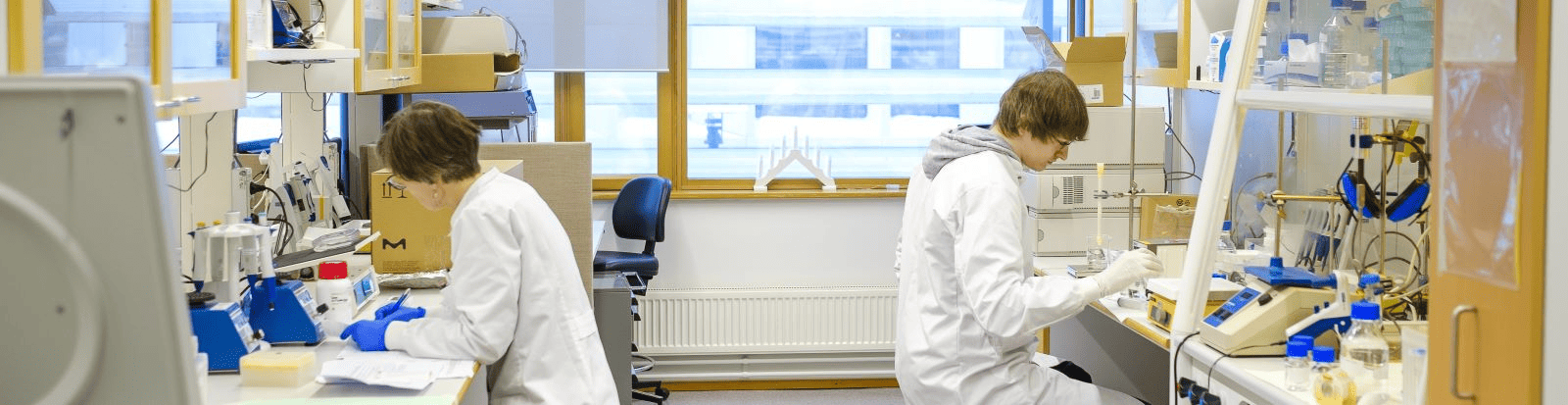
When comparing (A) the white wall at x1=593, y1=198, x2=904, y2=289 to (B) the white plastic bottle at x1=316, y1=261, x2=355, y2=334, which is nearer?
(B) the white plastic bottle at x1=316, y1=261, x2=355, y2=334

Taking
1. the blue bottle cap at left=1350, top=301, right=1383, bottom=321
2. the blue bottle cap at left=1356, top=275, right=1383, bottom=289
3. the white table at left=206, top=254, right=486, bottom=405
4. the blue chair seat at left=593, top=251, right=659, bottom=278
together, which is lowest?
the blue chair seat at left=593, top=251, right=659, bottom=278

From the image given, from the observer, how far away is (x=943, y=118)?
16.9 ft

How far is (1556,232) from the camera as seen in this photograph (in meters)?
A: 1.31

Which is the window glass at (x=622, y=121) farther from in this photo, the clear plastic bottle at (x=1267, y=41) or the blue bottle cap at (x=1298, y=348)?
the blue bottle cap at (x=1298, y=348)

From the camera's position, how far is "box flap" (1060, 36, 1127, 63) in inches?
162

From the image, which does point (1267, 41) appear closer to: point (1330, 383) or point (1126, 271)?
point (1126, 271)

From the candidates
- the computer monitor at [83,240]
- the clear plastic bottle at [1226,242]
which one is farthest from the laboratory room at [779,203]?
the clear plastic bottle at [1226,242]

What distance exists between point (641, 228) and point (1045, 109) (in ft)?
7.91

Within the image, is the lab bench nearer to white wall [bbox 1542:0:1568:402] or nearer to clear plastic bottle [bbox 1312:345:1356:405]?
clear plastic bottle [bbox 1312:345:1356:405]

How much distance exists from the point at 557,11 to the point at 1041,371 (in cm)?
287

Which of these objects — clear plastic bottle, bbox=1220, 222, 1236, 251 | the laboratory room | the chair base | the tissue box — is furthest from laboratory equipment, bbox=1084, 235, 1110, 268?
the tissue box

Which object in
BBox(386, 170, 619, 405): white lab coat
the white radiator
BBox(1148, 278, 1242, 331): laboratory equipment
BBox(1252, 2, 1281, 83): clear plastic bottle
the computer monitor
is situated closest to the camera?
the computer monitor

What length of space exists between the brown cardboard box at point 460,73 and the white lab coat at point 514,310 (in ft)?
5.60

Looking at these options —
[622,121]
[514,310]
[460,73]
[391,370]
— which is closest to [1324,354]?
[514,310]
